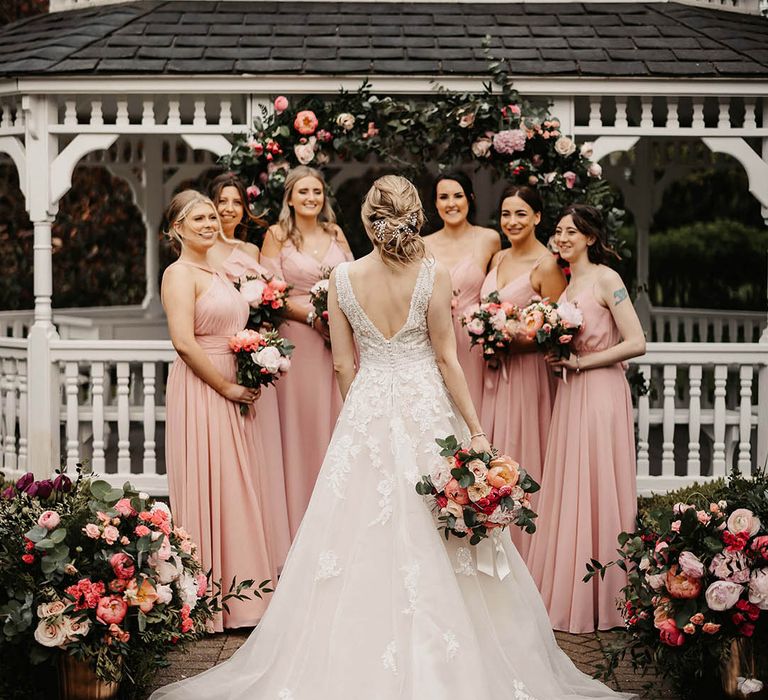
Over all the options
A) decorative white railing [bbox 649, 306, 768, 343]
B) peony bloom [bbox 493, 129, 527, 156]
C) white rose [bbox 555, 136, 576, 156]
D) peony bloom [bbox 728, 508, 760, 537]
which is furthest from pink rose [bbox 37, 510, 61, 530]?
decorative white railing [bbox 649, 306, 768, 343]

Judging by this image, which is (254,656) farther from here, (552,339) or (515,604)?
(552,339)

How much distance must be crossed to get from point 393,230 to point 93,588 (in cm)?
200

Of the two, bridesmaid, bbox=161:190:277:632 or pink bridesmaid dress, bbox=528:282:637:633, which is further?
pink bridesmaid dress, bbox=528:282:637:633

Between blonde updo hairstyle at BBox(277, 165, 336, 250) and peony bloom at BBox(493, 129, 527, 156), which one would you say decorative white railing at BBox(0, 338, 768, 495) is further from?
peony bloom at BBox(493, 129, 527, 156)

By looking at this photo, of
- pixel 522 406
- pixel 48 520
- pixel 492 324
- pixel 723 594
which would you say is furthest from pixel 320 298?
pixel 723 594

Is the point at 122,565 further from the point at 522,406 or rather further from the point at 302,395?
the point at 522,406

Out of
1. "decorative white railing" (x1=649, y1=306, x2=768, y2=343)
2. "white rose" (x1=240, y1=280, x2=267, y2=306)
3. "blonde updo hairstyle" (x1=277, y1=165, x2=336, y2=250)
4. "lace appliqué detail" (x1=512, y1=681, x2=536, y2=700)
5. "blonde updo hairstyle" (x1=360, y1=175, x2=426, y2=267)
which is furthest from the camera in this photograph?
"decorative white railing" (x1=649, y1=306, x2=768, y2=343)

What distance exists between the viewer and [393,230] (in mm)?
5152

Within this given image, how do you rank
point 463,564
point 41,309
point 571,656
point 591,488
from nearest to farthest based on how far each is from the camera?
point 463,564, point 571,656, point 591,488, point 41,309

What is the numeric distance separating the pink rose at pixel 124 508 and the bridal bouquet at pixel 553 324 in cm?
266

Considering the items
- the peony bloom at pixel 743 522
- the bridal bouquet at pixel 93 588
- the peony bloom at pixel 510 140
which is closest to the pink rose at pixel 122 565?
the bridal bouquet at pixel 93 588

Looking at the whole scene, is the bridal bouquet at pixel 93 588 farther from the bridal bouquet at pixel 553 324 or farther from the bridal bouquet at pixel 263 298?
the bridal bouquet at pixel 553 324

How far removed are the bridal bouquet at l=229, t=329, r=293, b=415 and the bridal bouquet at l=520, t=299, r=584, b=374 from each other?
55.8 inches

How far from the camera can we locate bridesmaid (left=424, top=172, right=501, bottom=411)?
7691 mm
